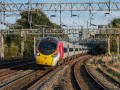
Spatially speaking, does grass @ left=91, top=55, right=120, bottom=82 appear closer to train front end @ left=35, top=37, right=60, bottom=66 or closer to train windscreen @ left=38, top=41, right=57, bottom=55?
train front end @ left=35, top=37, right=60, bottom=66

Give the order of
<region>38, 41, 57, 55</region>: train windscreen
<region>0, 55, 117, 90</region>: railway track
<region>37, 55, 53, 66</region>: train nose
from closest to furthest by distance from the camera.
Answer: <region>0, 55, 117, 90</region>: railway track, <region>37, 55, 53, 66</region>: train nose, <region>38, 41, 57, 55</region>: train windscreen

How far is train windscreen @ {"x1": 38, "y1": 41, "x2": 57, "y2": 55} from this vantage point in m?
15.5

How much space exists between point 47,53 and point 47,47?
58 centimetres

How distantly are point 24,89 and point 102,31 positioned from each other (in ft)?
107

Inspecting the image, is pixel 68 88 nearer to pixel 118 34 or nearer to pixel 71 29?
pixel 71 29

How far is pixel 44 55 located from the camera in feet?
50.1

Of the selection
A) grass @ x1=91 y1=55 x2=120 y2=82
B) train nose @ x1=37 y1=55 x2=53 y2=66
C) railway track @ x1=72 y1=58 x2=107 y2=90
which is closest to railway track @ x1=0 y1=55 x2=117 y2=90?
railway track @ x1=72 y1=58 x2=107 y2=90

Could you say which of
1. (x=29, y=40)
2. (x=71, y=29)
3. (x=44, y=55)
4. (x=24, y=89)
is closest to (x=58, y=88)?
(x=24, y=89)

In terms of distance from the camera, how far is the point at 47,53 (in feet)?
50.4

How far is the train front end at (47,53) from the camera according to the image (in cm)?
1525

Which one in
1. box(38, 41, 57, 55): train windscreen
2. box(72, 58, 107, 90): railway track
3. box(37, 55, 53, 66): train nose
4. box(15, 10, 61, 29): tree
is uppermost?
box(15, 10, 61, 29): tree

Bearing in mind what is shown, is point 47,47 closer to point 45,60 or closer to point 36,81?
point 45,60

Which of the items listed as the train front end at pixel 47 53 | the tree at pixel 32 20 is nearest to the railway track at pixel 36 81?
the train front end at pixel 47 53

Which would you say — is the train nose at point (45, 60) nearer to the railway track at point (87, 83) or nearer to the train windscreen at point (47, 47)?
the train windscreen at point (47, 47)
